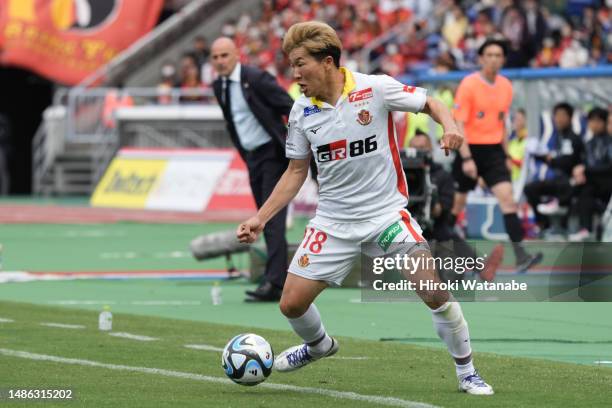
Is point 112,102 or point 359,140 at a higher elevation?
point 359,140

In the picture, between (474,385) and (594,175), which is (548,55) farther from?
(474,385)

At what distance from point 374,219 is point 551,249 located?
9838mm

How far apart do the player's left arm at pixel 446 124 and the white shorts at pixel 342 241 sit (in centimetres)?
58

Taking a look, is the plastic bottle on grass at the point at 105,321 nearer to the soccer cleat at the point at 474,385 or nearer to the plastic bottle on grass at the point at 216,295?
the plastic bottle on grass at the point at 216,295

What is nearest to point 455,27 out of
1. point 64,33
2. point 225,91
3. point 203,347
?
point 64,33

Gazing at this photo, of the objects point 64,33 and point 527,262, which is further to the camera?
point 64,33

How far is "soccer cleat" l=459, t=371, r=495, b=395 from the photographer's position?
834cm

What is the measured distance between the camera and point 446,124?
8.19m

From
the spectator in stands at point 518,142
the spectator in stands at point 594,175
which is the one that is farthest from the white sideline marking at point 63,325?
the spectator in stands at point 518,142

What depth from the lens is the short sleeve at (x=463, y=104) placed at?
1605cm

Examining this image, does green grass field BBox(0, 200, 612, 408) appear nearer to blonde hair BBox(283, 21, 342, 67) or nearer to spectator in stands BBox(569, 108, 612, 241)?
blonde hair BBox(283, 21, 342, 67)

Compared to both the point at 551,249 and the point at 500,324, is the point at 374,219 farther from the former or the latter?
the point at 551,249

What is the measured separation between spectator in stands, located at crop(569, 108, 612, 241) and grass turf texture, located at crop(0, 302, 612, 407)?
28.3ft

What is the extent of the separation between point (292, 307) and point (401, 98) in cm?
130
